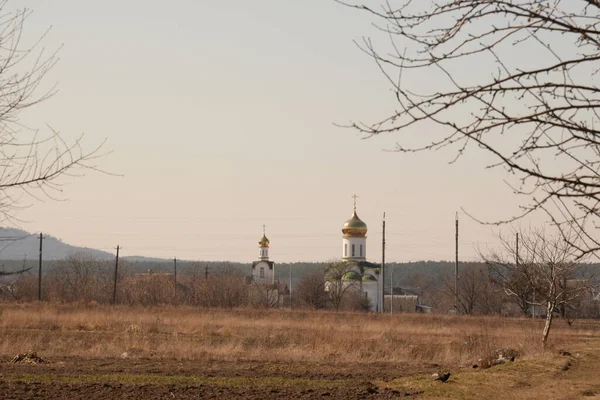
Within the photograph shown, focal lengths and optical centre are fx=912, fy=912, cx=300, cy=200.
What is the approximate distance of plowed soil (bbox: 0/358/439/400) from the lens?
13773mm

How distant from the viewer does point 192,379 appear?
53.4 ft

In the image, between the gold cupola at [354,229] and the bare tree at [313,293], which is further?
the gold cupola at [354,229]

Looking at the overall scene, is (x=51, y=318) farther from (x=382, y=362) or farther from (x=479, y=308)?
(x=479, y=308)

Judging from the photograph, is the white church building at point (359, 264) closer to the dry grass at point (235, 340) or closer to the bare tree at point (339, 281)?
the bare tree at point (339, 281)

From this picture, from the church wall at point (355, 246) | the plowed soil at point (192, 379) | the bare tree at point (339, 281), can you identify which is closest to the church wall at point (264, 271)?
the church wall at point (355, 246)

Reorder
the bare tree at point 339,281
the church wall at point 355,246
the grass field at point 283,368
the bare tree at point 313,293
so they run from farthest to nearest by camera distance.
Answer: the church wall at point 355,246
the bare tree at point 339,281
the bare tree at point 313,293
the grass field at point 283,368

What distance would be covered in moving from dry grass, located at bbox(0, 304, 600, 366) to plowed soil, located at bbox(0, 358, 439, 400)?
2.00 metres

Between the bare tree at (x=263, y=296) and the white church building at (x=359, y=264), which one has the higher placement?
the white church building at (x=359, y=264)

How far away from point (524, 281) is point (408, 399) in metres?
18.5

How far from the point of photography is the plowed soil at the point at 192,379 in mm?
13773

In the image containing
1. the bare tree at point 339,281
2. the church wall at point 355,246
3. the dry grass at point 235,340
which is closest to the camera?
the dry grass at point 235,340

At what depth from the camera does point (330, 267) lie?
9525cm

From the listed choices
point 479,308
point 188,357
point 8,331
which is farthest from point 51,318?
point 479,308

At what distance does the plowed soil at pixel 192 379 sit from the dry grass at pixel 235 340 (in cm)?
200
